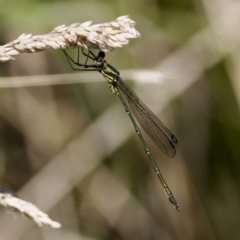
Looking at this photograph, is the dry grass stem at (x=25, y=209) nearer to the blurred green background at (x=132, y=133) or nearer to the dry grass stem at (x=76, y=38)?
the dry grass stem at (x=76, y=38)

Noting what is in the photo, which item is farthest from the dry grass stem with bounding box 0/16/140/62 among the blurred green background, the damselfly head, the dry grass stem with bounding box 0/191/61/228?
the blurred green background

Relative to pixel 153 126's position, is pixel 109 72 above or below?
above

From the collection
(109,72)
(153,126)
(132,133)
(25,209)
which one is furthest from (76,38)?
(132,133)

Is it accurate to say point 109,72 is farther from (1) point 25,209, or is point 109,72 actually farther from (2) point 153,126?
(1) point 25,209

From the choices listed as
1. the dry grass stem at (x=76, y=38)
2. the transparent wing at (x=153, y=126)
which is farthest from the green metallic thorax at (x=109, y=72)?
the dry grass stem at (x=76, y=38)

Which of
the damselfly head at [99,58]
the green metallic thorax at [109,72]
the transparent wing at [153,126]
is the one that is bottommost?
the transparent wing at [153,126]

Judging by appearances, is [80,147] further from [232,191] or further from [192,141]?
[232,191]


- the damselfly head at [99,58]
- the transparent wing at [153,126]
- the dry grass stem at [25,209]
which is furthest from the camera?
the transparent wing at [153,126]

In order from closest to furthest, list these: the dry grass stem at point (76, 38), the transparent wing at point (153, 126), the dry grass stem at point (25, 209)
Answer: the dry grass stem at point (25, 209) < the dry grass stem at point (76, 38) < the transparent wing at point (153, 126)
